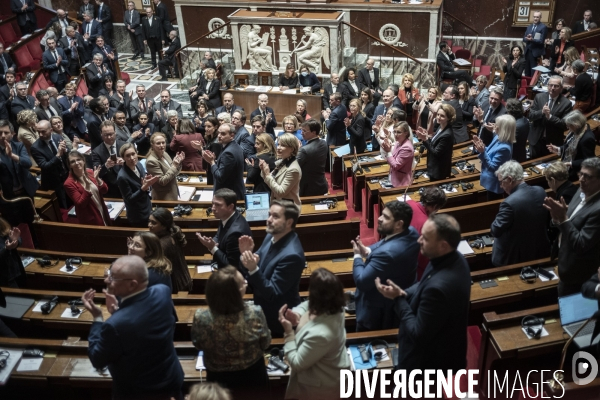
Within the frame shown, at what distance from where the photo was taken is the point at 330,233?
5578mm

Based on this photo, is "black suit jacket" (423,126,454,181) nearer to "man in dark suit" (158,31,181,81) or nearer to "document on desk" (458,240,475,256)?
"document on desk" (458,240,475,256)

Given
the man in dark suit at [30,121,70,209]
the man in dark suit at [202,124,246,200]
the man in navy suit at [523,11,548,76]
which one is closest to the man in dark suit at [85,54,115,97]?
the man in dark suit at [30,121,70,209]

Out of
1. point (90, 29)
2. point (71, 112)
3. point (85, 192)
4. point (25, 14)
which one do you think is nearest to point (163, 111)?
point (71, 112)

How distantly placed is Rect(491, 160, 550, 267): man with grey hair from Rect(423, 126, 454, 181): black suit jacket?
1.39 metres

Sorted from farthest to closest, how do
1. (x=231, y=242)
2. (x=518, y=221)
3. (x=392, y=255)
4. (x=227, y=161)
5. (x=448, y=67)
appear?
(x=448, y=67) → (x=227, y=161) → (x=518, y=221) → (x=231, y=242) → (x=392, y=255)

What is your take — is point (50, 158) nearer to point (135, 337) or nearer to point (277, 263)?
point (277, 263)

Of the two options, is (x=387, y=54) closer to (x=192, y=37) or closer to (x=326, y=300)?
(x=192, y=37)

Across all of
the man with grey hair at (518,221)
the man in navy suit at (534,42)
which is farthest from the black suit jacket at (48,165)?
the man in navy suit at (534,42)

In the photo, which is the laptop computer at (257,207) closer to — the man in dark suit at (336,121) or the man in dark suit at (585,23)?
the man in dark suit at (336,121)

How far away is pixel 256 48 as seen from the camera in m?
11.6

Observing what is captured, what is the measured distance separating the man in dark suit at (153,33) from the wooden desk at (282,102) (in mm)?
3773

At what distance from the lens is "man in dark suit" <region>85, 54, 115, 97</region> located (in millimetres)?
10719

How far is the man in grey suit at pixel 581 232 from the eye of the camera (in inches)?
152

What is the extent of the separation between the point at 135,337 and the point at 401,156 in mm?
3616
